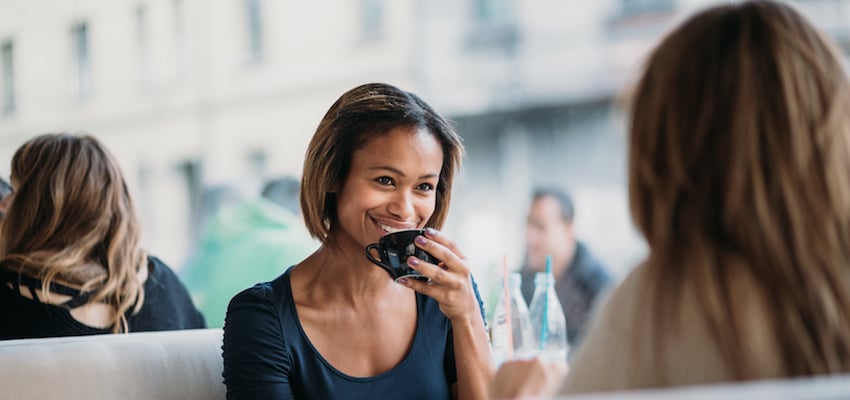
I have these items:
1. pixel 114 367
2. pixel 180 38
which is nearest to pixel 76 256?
pixel 114 367

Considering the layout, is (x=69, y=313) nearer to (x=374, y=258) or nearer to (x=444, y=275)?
(x=374, y=258)

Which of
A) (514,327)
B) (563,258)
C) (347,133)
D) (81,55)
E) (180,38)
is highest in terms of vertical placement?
(180,38)

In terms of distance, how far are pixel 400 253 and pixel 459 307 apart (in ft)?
0.48

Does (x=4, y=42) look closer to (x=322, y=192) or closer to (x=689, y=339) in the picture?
(x=322, y=192)

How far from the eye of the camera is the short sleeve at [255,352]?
4.98 feet

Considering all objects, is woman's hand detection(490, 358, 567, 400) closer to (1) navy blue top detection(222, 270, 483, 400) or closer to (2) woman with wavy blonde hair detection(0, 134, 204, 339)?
(1) navy blue top detection(222, 270, 483, 400)

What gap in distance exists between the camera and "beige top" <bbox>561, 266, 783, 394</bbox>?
92 centimetres

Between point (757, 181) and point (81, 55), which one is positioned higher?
point (81, 55)

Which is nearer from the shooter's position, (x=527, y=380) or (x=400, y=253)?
(x=527, y=380)

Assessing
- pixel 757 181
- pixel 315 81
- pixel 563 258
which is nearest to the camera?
pixel 757 181

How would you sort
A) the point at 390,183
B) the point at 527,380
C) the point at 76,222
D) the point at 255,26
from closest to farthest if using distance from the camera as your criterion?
1. the point at 527,380
2. the point at 390,183
3. the point at 76,222
4. the point at 255,26

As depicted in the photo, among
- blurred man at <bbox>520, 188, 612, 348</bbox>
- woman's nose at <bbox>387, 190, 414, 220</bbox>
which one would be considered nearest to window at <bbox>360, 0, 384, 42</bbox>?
blurred man at <bbox>520, 188, 612, 348</bbox>

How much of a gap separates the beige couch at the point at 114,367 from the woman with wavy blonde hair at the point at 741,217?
89 cm

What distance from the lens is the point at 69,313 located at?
6.84ft
